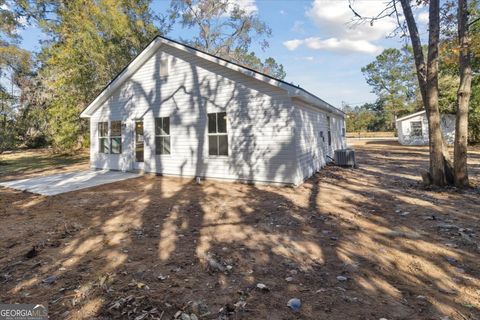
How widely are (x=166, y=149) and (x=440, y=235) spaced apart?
374 inches

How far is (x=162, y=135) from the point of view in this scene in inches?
445

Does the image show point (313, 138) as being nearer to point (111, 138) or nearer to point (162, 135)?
point (162, 135)

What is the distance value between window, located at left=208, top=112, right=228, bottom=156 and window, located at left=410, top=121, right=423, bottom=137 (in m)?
25.5

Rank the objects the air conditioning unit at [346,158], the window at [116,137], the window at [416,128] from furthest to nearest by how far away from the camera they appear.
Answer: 1. the window at [416,128]
2. the window at [116,137]
3. the air conditioning unit at [346,158]

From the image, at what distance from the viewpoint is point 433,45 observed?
7.68 metres

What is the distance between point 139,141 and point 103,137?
7.92ft

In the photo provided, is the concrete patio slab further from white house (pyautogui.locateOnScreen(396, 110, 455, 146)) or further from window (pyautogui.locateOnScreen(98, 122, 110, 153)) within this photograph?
white house (pyautogui.locateOnScreen(396, 110, 455, 146))

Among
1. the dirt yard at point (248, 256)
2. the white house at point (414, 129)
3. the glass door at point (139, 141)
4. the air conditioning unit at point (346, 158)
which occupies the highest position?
the white house at point (414, 129)

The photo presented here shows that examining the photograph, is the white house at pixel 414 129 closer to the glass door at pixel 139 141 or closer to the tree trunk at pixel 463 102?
the tree trunk at pixel 463 102

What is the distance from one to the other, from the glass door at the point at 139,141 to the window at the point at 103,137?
188 cm

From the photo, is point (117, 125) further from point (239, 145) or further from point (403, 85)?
point (403, 85)

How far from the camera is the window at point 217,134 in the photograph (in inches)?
387

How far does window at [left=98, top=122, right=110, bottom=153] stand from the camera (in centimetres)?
1303

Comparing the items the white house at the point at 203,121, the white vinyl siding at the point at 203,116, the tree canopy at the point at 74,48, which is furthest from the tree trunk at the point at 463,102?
the tree canopy at the point at 74,48
